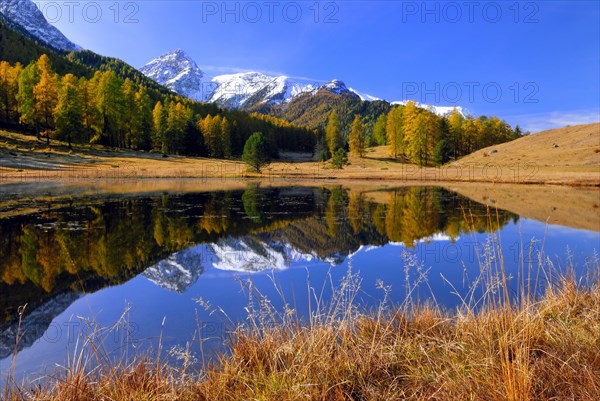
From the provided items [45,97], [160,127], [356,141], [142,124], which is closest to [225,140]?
[160,127]

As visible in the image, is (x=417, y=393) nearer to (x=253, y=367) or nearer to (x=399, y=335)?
(x=399, y=335)

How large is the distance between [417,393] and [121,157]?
6283cm

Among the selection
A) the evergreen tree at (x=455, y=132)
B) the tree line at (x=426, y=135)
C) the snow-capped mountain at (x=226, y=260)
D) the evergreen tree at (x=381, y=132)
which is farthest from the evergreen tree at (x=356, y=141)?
the snow-capped mountain at (x=226, y=260)

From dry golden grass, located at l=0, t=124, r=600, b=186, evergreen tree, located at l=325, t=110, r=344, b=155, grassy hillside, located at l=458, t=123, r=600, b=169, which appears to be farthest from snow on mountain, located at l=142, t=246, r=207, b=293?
evergreen tree, located at l=325, t=110, r=344, b=155

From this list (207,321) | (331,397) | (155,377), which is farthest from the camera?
(207,321)

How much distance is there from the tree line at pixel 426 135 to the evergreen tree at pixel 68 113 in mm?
43112

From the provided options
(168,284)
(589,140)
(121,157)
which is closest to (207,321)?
(168,284)

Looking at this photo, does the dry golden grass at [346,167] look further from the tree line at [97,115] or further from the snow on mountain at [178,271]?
the snow on mountain at [178,271]

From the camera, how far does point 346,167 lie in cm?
6869

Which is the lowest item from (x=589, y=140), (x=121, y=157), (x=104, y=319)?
(x=104, y=319)

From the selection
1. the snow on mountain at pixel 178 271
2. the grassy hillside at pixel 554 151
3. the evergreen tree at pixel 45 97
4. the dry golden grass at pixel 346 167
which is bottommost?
the snow on mountain at pixel 178 271

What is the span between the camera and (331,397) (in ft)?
10.1

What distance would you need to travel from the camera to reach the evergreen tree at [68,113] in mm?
55144

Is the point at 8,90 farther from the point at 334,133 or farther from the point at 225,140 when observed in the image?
the point at 334,133
